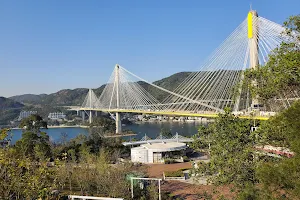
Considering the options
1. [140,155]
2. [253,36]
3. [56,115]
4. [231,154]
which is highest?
[253,36]

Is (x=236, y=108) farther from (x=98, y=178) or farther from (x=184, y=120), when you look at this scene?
(x=184, y=120)


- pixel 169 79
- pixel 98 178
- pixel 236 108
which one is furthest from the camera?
pixel 169 79

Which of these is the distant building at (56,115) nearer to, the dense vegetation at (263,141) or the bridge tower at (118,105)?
the bridge tower at (118,105)

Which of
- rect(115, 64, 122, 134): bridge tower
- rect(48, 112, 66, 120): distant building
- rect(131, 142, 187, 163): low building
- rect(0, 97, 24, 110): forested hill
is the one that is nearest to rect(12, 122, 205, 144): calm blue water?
rect(115, 64, 122, 134): bridge tower

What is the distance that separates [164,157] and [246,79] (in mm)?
13341

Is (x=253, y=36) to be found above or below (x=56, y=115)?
above

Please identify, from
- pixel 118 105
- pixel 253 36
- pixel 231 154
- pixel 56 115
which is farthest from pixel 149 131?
pixel 231 154

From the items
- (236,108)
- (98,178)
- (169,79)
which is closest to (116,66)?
(236,108)

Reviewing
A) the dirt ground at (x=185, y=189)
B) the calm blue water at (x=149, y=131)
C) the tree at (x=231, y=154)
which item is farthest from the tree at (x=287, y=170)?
the calm blue water at (x=149, y=131)

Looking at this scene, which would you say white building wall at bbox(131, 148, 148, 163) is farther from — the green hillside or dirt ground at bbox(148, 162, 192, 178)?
the green hillside

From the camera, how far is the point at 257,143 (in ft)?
17.1

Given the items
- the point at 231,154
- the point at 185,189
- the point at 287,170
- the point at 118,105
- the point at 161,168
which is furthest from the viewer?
the point at 118,105

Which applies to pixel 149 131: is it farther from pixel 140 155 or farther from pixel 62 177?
pixel 62 177

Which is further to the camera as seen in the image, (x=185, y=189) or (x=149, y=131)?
(x=149, y=131)
